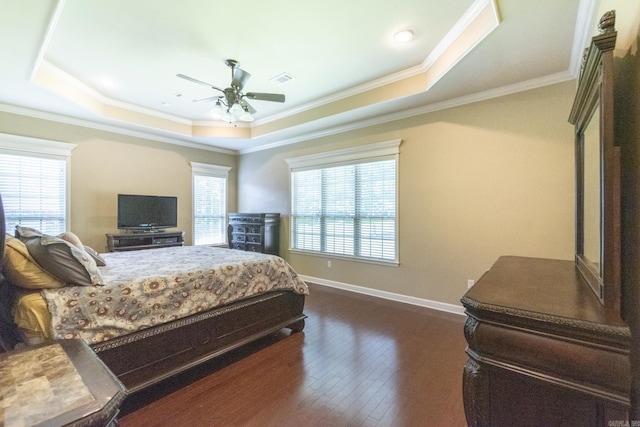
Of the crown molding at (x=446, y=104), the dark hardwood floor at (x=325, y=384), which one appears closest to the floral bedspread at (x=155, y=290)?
the dark hardwood floor at (x=325, y=384)

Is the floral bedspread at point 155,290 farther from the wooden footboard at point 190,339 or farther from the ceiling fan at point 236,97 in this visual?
the ceiling fan at point 236,97

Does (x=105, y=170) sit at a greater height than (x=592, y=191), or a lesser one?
greater

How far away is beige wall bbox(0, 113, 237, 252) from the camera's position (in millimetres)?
4457

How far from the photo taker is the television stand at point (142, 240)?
185 inches

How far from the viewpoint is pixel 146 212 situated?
5180 millimetres

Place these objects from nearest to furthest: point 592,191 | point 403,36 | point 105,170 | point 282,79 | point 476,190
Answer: point 592,191, point 403,36, point 476,190, point 282,79, point 105,170

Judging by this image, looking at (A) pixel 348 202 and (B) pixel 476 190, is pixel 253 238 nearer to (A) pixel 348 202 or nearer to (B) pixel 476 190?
(A) pixel 348 202

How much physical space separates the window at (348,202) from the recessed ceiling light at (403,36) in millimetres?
1580

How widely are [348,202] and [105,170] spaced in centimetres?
427

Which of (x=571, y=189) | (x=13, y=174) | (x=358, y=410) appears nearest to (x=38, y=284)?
(x=358, y=410)

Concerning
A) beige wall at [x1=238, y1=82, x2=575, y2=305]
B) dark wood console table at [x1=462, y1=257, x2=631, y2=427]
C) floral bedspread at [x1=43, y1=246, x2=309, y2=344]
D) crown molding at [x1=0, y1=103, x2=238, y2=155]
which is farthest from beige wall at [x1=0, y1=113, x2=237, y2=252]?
dark wood console table at [x1=462, y1=257, x2=631, y2=427]

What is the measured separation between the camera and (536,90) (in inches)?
128

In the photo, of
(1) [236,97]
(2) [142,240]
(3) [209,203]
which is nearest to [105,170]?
(2) [142,240]

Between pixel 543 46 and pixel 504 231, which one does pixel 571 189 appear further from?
pixel 543 46
